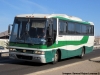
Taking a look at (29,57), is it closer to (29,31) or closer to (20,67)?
(20,67)

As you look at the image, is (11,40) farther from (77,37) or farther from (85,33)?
(85,33)

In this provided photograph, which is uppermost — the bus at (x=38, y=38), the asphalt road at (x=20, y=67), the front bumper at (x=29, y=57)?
the bus at (x=38, y=38)

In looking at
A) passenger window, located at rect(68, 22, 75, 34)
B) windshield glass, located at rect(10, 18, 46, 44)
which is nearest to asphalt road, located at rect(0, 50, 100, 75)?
windshield glass, located at rect(10, 18, 46, 44)

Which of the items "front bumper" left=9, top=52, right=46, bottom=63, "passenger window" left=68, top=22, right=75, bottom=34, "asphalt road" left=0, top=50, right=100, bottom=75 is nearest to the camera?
"asphalt road" left=0, top=50, right=100, bottom=75

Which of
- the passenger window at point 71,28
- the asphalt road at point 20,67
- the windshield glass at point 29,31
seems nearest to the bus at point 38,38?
the windshield glass at point 29,31

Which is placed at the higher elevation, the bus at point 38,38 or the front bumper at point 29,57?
the bus at point 38,38

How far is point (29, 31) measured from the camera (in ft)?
52.6

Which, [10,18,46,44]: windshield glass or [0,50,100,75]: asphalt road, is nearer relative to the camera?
[0,50,100,75]: asphalt road

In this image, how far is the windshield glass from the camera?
15.8 metres

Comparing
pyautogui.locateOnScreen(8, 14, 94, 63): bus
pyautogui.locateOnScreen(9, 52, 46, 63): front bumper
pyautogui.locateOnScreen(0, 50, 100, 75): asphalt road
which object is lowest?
pyautogui.locateOnScreen(0, 50, 100, 75): asphalt road

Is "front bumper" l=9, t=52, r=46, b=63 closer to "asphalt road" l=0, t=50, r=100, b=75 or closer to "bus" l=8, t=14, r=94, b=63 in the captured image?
"bus" l=8, t=14, r=94, b=63

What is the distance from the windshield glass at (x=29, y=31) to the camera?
15766 millimetres

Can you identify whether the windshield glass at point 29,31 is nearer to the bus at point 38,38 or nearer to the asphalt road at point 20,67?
the bus at point 38,38

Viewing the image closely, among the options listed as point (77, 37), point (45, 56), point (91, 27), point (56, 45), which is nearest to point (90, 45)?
point (91, 27)
